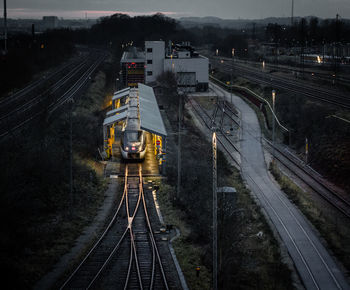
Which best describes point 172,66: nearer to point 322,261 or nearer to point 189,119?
point 189,119

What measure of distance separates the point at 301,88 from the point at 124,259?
31918 millimetres

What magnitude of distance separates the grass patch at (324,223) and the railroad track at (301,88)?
42.0 feet

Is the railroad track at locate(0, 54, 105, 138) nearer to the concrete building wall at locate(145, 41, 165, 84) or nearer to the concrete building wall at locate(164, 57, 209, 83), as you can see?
the concrete building wall at locate(145, 41, 165, 84)

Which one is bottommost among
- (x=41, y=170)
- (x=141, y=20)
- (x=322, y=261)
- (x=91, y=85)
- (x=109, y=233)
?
(x=322, y=261)

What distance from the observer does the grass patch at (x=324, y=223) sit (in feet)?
48.0

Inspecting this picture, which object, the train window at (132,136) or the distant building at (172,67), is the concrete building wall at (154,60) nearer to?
the distant building at (172,67)

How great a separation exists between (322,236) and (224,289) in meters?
5.99

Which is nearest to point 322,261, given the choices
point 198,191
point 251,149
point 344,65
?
point 198,191

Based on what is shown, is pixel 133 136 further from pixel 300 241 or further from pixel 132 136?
pixel 300 241

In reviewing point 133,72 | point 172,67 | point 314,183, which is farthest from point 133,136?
point 133,72

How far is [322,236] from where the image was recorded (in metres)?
15.7

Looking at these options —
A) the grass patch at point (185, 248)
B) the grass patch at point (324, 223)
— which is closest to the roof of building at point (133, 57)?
the grass patch at point (324, 223)

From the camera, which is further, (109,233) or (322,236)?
(322,236)

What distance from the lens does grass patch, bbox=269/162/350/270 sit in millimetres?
14634
